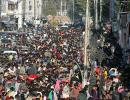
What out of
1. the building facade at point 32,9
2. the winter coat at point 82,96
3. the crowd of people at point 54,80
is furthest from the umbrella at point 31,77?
the building facade at point 32,9

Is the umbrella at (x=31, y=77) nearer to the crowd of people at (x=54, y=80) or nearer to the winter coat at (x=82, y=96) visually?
the crowd of people at (x=54, y=80)

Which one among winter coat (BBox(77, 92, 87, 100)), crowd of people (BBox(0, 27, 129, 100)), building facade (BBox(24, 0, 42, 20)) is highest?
building facade (BBox(24, 0, 42, 20))

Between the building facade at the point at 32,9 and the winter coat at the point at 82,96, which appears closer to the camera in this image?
the winter coat at the point at 82,96

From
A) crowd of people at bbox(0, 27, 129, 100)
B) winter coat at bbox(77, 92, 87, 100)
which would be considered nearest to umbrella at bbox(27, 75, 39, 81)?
crowd of people at bbox(0, 27, 129, 100)

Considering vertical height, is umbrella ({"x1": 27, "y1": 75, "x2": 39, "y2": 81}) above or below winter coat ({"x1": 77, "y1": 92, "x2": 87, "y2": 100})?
below

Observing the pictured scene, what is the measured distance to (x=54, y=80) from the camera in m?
31.1

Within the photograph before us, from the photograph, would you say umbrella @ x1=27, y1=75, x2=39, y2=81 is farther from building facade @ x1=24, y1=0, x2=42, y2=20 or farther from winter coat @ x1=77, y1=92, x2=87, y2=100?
building facade @ x1=24, y1=0, x2=42, y2=20

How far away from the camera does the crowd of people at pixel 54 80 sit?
25734mm

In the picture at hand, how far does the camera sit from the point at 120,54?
4509 centimetres

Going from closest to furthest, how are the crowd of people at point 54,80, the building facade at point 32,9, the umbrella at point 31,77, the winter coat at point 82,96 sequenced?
the winter coat at point 82,96
the crowd of people at point 54,80
the umbrella at point 31,77
the building facade at point 32,9

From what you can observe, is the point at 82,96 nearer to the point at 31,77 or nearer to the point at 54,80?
the point at 54,80

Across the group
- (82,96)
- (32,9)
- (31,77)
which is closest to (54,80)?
(31,77)

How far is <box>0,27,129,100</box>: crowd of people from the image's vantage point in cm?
→ 2573

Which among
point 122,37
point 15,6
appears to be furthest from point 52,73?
point 15,6
